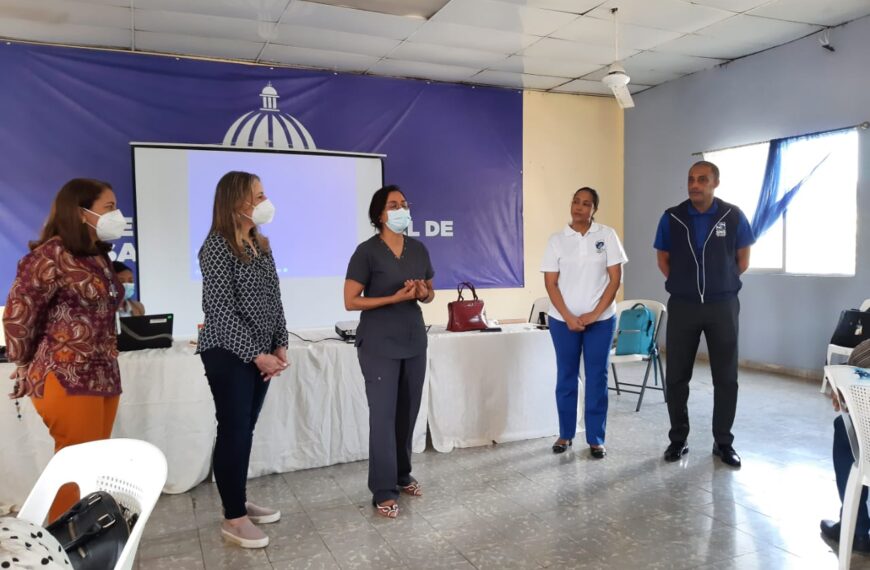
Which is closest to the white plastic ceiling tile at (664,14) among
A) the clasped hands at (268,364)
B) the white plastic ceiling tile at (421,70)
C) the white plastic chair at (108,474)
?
the white plastic ceiling tile at (421,70)

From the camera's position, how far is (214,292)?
84.6 inches

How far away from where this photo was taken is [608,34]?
5.13 m

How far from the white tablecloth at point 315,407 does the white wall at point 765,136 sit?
304 centimetres

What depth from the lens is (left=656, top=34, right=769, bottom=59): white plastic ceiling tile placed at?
533cm

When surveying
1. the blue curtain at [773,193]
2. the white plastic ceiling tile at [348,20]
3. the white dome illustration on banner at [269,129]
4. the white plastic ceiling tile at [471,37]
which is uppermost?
the white plastic ceiling tile at [471,37]

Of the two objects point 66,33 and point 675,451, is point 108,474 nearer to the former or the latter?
point 675,451

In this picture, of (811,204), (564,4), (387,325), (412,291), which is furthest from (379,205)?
(811,204)

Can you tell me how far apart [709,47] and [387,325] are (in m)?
4.61

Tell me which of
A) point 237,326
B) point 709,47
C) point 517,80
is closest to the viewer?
point 237,326

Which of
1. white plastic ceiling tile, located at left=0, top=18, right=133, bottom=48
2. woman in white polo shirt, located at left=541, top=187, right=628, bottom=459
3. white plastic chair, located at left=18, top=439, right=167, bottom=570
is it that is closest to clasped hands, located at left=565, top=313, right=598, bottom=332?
woman in white polo shirt, located at left=541, top=187, right=628, bottom=459

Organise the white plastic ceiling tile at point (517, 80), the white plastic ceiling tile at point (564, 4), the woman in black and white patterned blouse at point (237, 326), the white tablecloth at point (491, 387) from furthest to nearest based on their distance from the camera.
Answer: the white plastic ceiling tile at point (517, 80) < the white plastic ceiling tile at point (564, 4) < the white tablecloth at point (491, 387) < the woman in black and white patterned blouse at point (237, 326)

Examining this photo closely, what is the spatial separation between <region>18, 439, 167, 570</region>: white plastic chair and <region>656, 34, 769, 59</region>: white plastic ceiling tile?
5401mm

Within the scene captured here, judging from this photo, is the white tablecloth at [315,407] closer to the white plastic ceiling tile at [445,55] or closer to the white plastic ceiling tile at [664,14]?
the white plastic ceiling tile at [664,14]

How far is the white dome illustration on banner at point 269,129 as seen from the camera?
553 cm
